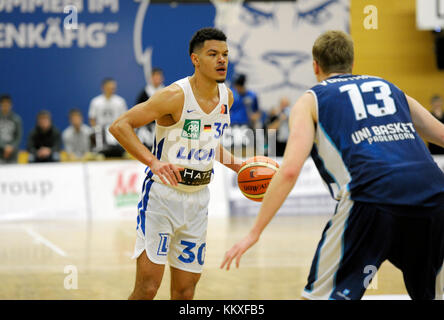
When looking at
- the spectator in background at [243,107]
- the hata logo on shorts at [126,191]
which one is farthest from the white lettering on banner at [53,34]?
the hata logo on shorts at [126,191]

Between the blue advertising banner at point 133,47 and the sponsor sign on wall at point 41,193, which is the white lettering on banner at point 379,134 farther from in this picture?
the blue advertising banner at point 133,47

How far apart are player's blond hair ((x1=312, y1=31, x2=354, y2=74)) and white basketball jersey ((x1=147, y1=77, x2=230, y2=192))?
1.34 metres

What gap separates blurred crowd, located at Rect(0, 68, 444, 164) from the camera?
1312 centimetres

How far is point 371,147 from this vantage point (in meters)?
3.26

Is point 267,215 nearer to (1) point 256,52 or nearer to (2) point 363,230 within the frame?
(2) point 363,230

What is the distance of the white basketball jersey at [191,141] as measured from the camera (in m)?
4.63

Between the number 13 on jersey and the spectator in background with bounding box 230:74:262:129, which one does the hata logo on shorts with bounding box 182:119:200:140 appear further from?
the spectator in background with bounding box 230:74:262:129

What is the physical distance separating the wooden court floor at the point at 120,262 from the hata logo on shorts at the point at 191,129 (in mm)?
2185

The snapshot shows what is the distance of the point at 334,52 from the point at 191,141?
1.53 metres

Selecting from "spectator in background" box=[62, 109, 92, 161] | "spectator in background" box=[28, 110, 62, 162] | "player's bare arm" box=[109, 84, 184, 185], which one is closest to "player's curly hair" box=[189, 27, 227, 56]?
"player's bare arm" box=[109, 84, 184, 185]

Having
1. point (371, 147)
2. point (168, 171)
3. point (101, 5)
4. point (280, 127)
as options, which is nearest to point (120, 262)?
point (168, 171)
